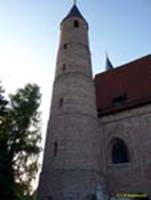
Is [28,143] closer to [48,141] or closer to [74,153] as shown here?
[48,141]

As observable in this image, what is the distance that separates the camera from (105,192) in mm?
12844

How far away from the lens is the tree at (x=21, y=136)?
12.9 m

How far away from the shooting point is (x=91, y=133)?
13.7m

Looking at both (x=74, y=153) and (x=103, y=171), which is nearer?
(x=74, y=153)

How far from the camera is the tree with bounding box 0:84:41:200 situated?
507 inches

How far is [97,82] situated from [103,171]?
8.06 meters

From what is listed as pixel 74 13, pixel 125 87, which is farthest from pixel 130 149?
pixel 74 13

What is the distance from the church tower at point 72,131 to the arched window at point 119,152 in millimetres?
1120

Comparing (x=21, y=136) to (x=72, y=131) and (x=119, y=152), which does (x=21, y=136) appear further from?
(x=119, y=152)

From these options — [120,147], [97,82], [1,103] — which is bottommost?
[120,147]

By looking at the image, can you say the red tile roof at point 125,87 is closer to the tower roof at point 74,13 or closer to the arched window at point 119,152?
the arched window at point 119,152

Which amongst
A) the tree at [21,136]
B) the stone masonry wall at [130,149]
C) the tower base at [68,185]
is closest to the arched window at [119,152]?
the stone masonry wall at [130,149]

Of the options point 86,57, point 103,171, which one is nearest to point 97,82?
point 86,57

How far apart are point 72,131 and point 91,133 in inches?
48.3
